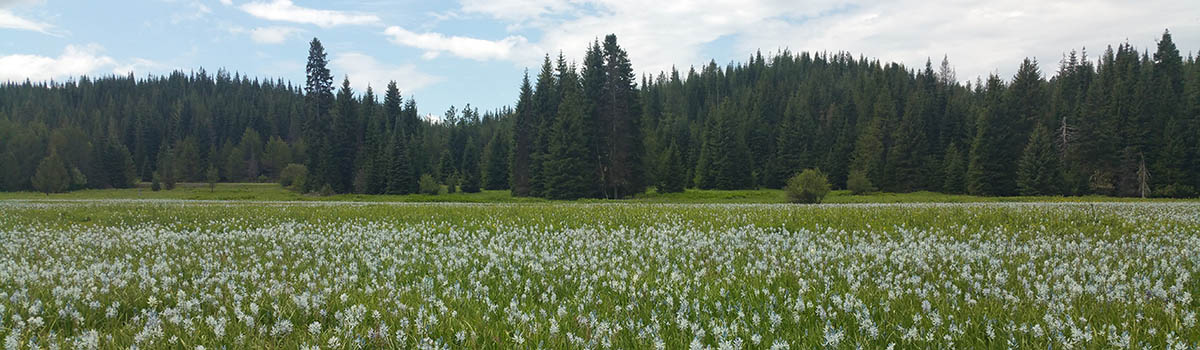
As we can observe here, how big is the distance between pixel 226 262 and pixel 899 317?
8325 mm

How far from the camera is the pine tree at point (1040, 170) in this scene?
69375mm

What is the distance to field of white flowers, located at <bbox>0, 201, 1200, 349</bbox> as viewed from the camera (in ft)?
14.1

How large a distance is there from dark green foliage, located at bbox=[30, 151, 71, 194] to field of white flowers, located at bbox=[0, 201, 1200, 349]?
107556 mm

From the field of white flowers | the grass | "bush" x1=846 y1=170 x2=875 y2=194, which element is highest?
"bush" x1=846 y1=170 x2=875 y2=194

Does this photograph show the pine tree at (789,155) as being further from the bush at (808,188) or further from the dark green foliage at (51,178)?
the dark green foliage at (51,178)

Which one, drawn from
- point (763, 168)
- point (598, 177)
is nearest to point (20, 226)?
point (598, 177)

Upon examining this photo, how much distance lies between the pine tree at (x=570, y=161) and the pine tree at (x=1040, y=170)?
163 ft

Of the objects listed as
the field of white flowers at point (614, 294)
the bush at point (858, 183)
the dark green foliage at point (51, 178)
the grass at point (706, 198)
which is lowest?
the grass at point (706, 198)

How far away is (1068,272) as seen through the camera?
6598mm

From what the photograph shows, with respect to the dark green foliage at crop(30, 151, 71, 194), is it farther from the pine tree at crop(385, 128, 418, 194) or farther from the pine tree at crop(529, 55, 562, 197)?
the pine tree at crop(529, 55, 562, 197)

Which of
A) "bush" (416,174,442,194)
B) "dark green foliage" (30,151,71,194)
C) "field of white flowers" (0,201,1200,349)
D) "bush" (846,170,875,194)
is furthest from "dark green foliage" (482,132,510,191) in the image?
"field of white flowers" (0,201,1200,349)

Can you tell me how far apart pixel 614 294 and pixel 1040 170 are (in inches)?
3160

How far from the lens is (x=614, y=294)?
6113mm

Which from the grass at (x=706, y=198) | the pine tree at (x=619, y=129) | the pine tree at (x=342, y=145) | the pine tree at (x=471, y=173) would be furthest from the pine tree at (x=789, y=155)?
the pine tree at (x=342, y=145)
